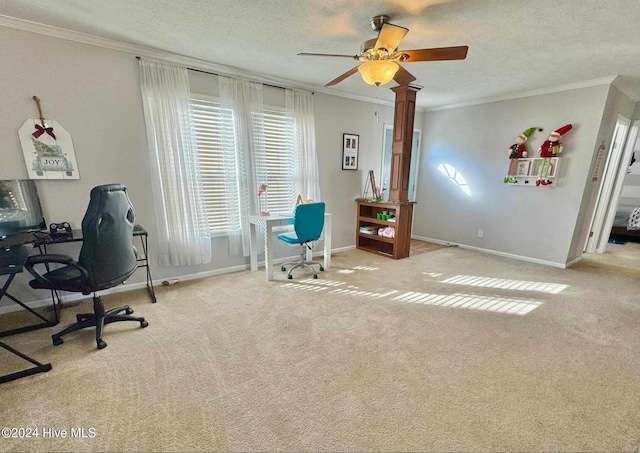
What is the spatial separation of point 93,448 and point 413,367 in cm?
182

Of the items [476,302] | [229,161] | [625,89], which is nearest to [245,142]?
[229,161]

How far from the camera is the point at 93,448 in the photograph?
127 centimetres

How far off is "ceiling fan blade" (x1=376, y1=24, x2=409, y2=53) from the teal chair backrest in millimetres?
1709

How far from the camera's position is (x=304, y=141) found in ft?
12.6

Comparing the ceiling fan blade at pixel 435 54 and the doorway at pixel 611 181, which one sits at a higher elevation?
the ceiling fan blade at pixel 435 54

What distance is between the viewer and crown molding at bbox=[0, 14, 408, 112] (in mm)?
2264

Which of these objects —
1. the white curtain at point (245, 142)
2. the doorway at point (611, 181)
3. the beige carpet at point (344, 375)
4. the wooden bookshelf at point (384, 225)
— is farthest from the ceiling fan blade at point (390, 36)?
the doorway at point (611, 181)

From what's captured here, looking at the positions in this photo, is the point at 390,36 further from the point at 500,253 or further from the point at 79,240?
the point at 500,253

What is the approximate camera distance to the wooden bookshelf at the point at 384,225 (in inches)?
160

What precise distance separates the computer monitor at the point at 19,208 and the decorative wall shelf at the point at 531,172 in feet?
19.4

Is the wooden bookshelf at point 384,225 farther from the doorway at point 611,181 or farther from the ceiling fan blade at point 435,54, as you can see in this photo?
→ the doorway at point 611,181

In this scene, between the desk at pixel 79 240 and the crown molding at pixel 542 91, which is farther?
the crown molding at pixel 542 91

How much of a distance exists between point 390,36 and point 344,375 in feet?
7.71

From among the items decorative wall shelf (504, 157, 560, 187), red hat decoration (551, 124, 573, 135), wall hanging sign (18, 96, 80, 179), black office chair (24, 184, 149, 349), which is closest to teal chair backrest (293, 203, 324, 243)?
black office chair (24, 184, 149, 349)
